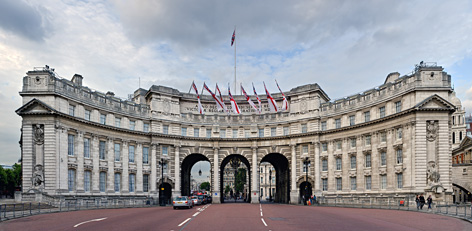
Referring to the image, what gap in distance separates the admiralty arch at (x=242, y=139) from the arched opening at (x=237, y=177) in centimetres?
123

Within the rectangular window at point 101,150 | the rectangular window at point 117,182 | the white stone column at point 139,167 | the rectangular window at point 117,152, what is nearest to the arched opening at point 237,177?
the white stone column at point 139,167

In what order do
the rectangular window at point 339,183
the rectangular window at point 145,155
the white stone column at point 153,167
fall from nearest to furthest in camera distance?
1. the rectangular window at point 339,183
2. the white stone column at point 153,167
3. the rectangular window at point 145,155

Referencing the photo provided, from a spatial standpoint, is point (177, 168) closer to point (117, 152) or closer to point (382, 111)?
point (117, 152)

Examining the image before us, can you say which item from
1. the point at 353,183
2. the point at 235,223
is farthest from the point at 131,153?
the point at 235,223

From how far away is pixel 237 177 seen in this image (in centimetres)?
15962

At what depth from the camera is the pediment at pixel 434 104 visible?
159 ft

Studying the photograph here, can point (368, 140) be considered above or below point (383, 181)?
above

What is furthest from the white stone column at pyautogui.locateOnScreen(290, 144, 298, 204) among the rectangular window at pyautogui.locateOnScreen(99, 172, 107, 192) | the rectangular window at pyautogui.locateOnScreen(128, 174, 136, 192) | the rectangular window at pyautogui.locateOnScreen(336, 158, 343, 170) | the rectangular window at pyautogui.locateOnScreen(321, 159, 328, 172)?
the rectangular window at pyautogui.locateOnScreen(99, 172, 107, 192)

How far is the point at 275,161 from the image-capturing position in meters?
78.4

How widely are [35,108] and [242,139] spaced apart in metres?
33.6

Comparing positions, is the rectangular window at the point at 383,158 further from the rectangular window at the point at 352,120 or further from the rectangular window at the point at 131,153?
the rectangular window at the point at 131,153

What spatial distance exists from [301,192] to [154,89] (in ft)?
94.0

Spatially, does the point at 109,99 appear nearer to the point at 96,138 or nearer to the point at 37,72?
the point at 96,138

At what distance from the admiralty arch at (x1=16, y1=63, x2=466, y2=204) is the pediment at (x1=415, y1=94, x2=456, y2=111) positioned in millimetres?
121
